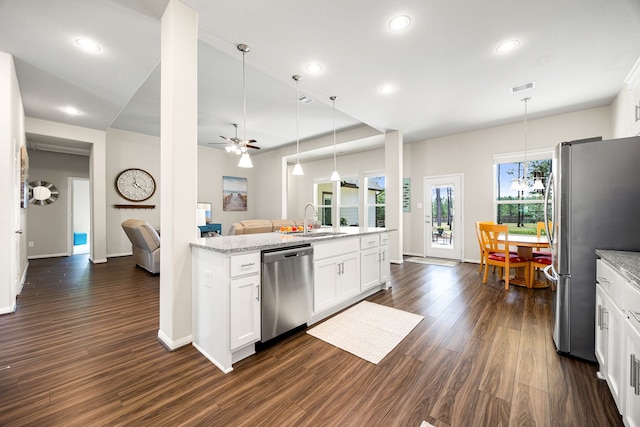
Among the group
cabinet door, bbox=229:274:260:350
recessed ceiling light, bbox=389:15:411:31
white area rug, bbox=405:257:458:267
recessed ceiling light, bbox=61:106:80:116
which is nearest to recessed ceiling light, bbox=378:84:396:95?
recessed ceiling light, bbox=389:15:411:31

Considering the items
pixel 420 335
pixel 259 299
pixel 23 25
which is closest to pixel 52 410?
pixel 259 299

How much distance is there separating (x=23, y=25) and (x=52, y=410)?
3.44 meters

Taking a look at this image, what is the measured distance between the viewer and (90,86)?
374 cm

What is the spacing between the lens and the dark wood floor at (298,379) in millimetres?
1492

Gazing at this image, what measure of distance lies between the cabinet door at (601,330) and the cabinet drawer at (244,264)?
96.4 inches

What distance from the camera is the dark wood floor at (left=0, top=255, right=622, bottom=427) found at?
1.49 meters

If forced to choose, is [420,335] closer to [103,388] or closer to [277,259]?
[277,259]

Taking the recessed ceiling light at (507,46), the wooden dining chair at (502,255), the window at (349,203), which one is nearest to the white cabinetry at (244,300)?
the recessed ceiling light at (507,46)

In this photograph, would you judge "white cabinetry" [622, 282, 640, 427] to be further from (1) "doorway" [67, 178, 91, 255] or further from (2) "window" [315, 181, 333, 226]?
(1) "doorway" [67, 178, 91, 255]

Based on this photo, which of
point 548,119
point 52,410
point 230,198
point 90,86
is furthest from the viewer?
point 230,198

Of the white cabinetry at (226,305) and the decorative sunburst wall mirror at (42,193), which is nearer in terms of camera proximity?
the white cabinetry at (226,305)

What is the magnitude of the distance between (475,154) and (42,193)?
10.3 metres

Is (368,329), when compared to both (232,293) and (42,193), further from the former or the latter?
(42,193)

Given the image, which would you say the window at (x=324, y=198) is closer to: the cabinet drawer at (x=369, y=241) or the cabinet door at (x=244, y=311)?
the cabinet drawer at (x=369, y=241)
